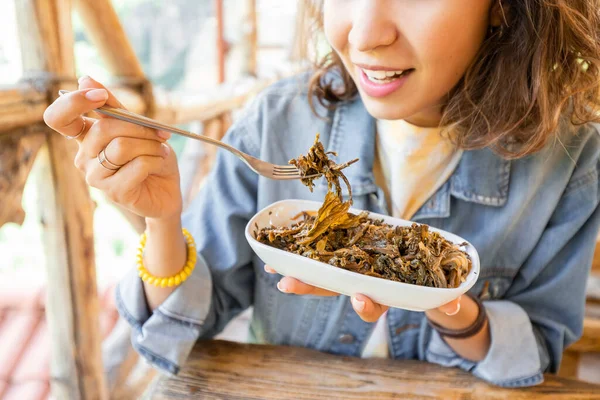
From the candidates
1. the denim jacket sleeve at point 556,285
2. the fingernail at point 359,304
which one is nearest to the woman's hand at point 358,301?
the fingernail at point 359,304

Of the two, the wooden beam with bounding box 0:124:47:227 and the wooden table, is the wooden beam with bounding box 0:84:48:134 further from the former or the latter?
the wooden table

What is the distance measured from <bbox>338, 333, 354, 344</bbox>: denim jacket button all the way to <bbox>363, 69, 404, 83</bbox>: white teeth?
2.24 ft

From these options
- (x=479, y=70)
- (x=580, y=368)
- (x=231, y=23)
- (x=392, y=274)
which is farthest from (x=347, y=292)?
(x=231, y=23)

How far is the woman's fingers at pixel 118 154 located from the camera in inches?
33.2

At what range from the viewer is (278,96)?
4.50 ft

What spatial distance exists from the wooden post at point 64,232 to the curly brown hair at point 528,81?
1102 millimetres

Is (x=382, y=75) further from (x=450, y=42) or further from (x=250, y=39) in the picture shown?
(x=250, y=39)

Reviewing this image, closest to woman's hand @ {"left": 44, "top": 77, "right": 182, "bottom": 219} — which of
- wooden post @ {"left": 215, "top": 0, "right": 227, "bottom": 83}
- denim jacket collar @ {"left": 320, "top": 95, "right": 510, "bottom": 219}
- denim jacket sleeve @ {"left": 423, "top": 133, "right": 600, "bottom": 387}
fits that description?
denim jacket collar @ {"left": 320, "top": 95, "right": 510, "bottom": 219}

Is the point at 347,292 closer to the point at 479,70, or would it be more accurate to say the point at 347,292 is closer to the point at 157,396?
the point at 157,396

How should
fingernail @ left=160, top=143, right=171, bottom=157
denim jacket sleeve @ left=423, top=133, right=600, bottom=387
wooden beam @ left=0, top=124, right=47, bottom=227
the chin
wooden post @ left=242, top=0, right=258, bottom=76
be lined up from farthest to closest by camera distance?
wooden post @ left=242, top=0, right=258, bottom=76
wooden beam @ left=0, top=124, right=47, bottom=227
denim jacket sleeve @ left=423, top=133, right=600, bottom=387
the chin
fingernail @ left=160, top=143, right=171, bottom=157

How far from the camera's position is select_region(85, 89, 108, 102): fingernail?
795 mm

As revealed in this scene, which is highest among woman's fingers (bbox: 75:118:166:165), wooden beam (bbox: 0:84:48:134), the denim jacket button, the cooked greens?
woman's fingers (bbox: 75:118:166:165)

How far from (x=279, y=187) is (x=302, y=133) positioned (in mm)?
158

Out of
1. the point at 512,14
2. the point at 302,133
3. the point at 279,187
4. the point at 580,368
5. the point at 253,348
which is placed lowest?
the point at 580,368
